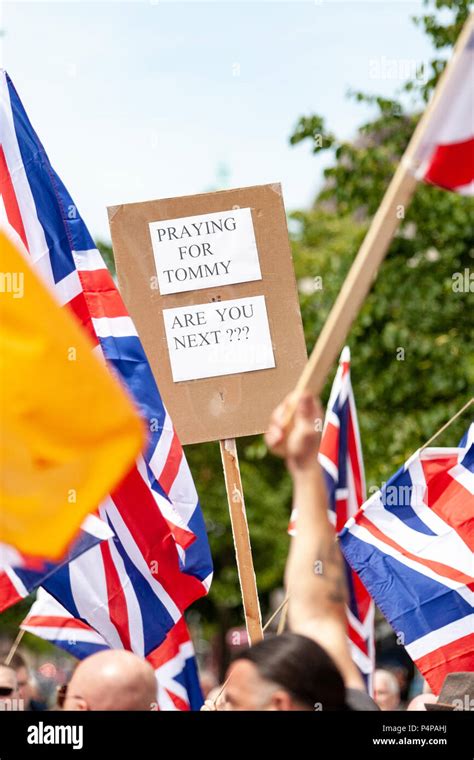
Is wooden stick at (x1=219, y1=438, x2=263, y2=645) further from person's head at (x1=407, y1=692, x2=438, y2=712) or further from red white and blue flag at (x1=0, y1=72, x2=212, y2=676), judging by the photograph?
person's head at (x1=407, y1=692, x2=438, y2=712)

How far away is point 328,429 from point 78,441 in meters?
4.74

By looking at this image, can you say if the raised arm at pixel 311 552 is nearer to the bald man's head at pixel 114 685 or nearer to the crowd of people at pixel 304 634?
the crowd of people at pixel 304 634

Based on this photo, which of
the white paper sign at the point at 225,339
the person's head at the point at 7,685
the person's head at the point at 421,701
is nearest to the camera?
the person's head at the point at 421,701

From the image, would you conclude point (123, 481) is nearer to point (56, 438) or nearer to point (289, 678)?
point (289, 678)

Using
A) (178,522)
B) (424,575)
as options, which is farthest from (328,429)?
(178,522)

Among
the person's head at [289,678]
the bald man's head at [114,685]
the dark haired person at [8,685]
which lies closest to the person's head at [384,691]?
the dark haired person at [8,685]

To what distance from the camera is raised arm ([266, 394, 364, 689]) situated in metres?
2.57

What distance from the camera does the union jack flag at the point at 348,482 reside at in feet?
22.3

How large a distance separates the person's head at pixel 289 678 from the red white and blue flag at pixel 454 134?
1065 mm

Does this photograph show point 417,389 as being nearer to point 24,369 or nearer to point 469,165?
point 469,165

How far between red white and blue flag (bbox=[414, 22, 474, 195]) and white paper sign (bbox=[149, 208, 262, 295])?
276 centimetres

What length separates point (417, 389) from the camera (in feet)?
37.2

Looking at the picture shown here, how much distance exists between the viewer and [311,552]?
271 centimetres
